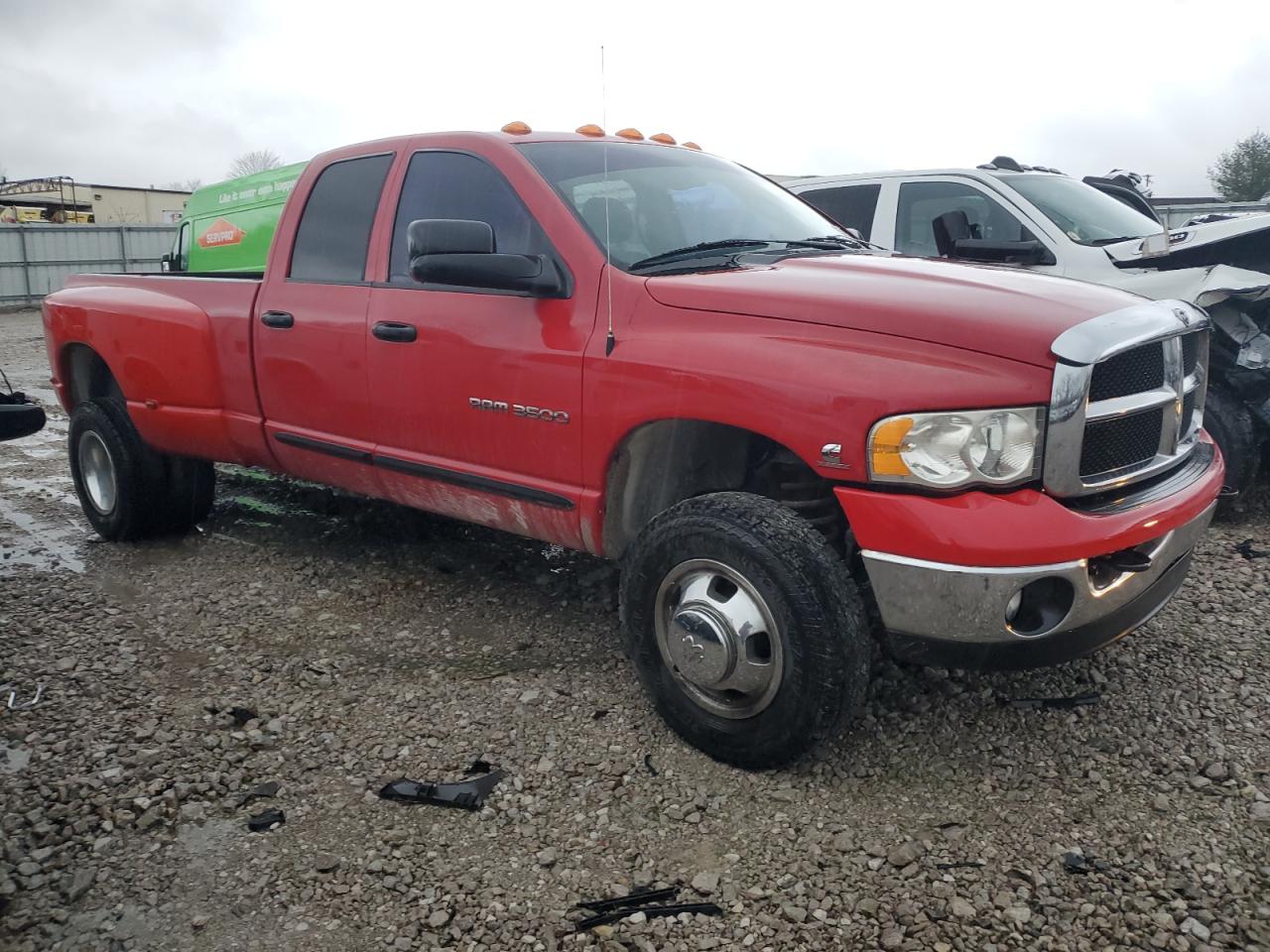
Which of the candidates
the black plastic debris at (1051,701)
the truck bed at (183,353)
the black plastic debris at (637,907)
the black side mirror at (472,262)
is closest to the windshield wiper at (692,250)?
the black side mirror at (472,262)

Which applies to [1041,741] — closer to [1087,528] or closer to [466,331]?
[1087,528]

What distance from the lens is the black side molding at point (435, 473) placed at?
11.4ft

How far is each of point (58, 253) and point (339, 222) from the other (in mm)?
22755

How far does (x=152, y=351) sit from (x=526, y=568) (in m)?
1.98

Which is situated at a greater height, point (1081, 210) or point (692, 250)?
point (1081, 210)

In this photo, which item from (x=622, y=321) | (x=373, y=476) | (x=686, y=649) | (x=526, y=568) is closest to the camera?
(x=686, y=649)

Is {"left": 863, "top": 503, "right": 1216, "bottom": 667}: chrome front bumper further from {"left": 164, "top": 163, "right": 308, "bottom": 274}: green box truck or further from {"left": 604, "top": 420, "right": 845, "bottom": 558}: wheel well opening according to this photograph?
{"left": 164, "top": 163, "right": 308, "bottom": 274}: green box truck

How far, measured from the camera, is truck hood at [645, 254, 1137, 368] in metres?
2.61

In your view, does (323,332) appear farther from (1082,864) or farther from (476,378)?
(1082,864)

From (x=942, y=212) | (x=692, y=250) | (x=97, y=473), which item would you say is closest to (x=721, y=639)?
(x=692, y=250)

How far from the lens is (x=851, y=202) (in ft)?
23.4

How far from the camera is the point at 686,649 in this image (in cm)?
294

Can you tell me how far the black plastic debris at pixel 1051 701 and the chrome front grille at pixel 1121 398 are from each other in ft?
2.69

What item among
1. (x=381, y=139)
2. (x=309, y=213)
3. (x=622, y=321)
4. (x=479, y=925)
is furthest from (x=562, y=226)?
(x=479, y=925)
